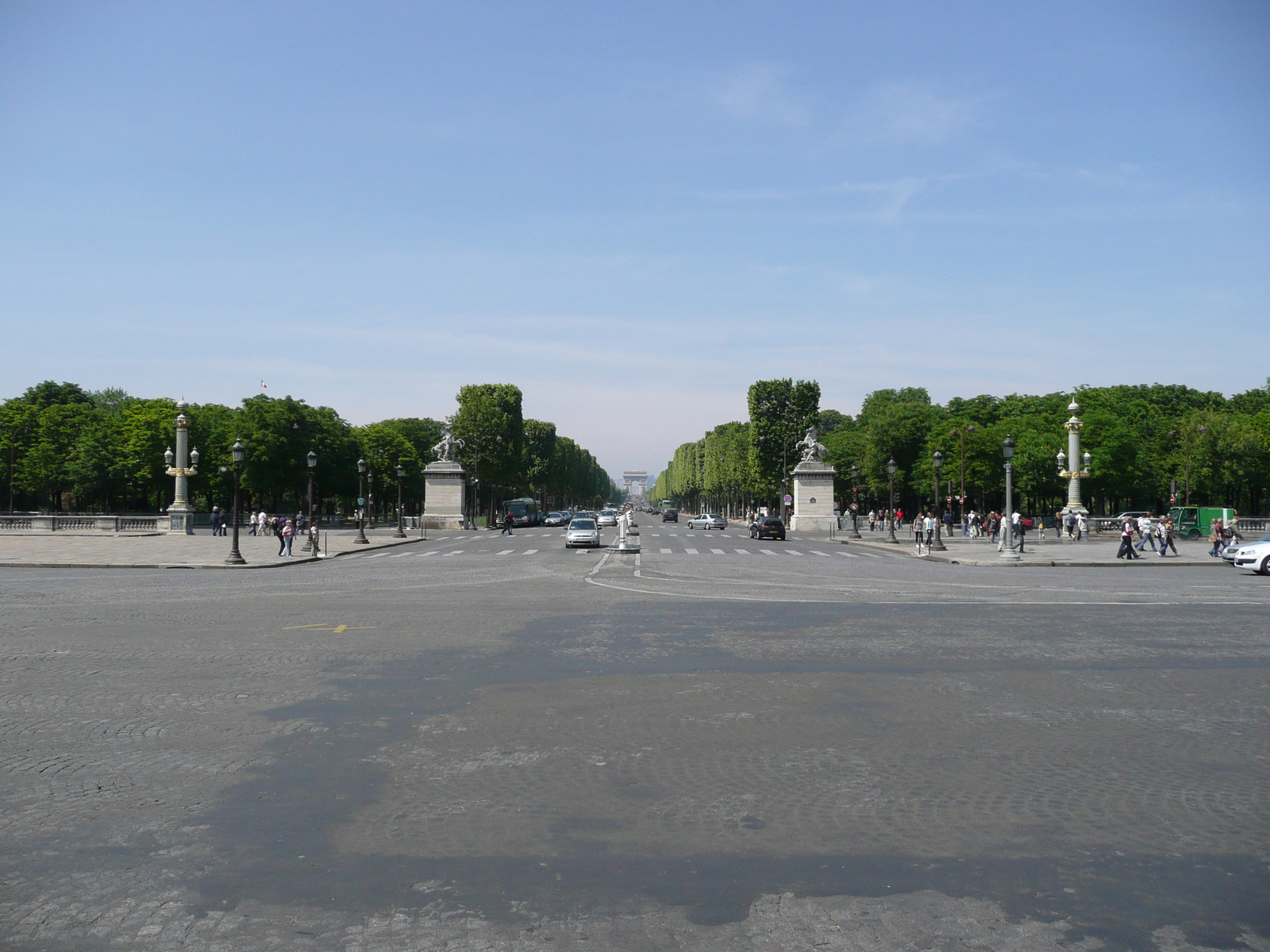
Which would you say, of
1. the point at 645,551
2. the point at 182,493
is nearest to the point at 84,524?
the point at 182,493

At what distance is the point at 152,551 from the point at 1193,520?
55.4 metres

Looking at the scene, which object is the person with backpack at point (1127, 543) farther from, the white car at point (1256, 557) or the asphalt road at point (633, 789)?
the asphalt road at point (633, 789)

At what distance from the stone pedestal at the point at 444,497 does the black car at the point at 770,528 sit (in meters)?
30.2

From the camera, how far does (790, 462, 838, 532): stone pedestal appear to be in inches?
3083

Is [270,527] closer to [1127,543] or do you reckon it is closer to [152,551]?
[152,551]

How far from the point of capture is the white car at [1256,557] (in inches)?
1213

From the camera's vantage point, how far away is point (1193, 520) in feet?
194

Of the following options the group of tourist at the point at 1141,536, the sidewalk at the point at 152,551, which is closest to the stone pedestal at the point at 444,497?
the sidewalk at the point at 152,551

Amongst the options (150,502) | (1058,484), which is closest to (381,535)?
(150,502)

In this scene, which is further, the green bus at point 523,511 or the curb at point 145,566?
the green bus at point 523,511

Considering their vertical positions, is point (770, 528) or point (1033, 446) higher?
point (1033, 446)

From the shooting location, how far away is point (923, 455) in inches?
3661

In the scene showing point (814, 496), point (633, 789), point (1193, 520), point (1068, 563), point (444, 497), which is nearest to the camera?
point (633, 789)

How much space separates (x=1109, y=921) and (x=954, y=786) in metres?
2.08
